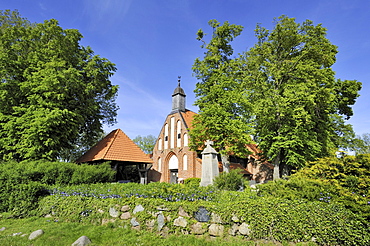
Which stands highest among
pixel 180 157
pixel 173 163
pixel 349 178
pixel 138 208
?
pixel 180 157

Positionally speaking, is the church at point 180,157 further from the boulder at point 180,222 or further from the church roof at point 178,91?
the boulder at point 180,222

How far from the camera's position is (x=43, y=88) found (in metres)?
11.6

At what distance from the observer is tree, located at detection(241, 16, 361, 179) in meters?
14.8

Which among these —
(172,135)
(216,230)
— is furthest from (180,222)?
(172,135)

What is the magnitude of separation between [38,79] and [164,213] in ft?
36.4

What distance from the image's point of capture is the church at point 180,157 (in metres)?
21.2

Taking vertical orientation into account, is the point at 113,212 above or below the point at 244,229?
above

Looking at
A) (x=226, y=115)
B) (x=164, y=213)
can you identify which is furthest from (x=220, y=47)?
(x=164, y=213)

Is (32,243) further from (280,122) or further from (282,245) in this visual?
(280,122)

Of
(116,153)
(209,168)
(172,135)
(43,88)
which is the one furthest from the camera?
(172,135)

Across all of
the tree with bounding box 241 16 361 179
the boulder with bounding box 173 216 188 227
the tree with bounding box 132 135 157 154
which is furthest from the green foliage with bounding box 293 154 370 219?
the tree with bounding box 132 135 157 154

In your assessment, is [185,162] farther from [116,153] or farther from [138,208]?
[138,208]

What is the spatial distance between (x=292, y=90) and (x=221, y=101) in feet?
16.2

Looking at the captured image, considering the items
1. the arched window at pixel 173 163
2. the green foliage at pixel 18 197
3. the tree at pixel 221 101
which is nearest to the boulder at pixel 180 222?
the green foliage at pixel 18 197
